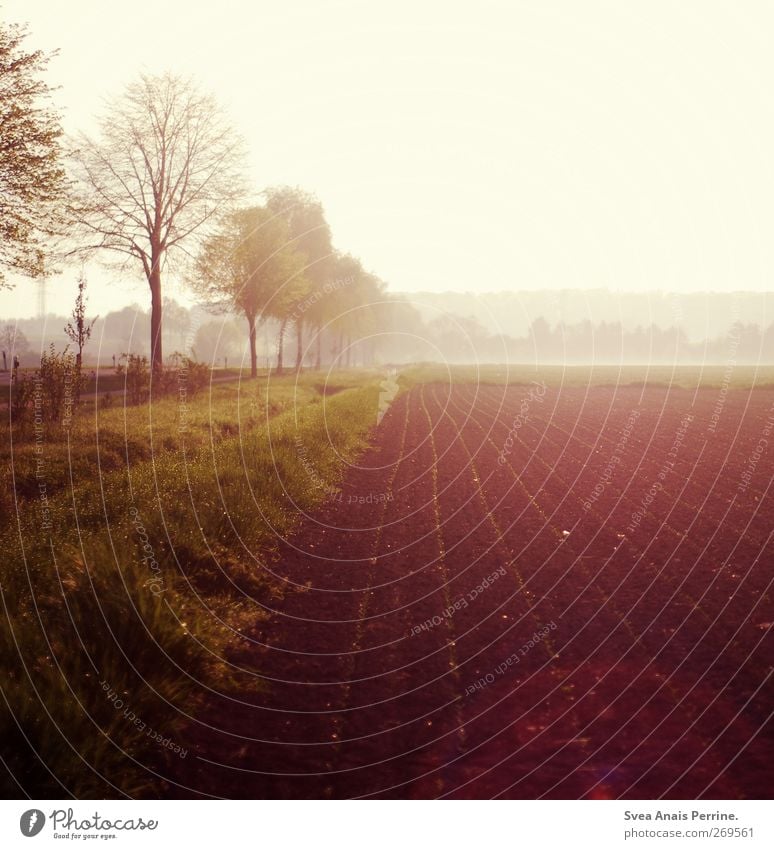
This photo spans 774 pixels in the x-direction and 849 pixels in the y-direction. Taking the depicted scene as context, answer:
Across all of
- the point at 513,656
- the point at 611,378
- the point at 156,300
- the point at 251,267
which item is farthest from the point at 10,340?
the point at 611,378

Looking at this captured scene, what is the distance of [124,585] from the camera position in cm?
577

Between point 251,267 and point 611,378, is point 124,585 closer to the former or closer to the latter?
point 251,267

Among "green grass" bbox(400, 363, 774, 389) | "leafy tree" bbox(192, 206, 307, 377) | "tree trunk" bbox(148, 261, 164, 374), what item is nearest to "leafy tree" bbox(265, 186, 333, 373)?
"leafy tree" bbox(192, 206, 307, 377)

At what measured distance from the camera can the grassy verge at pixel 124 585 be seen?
150 inches

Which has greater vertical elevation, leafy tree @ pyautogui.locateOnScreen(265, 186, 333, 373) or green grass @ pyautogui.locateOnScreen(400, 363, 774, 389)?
leafy tree @ pyautogui.locateOnScreen(265, 186, 333, 373)

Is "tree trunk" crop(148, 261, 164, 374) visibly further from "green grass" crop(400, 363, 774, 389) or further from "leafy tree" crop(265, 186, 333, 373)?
"green grass" crop(400, 363, 774, 389)

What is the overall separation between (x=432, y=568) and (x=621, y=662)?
3.15 meters

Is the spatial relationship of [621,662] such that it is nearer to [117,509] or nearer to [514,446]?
[117,509]

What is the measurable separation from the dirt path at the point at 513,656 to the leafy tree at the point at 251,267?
22332 millimetres

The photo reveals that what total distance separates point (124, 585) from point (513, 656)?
3.82 meters

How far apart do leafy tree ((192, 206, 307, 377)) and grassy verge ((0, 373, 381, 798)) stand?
17559 mm

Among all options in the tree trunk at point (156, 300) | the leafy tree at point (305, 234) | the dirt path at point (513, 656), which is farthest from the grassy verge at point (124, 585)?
the leafy tree at point (305, 234)

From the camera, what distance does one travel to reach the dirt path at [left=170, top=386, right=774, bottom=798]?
386 cm

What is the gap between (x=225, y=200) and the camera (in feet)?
95.9
